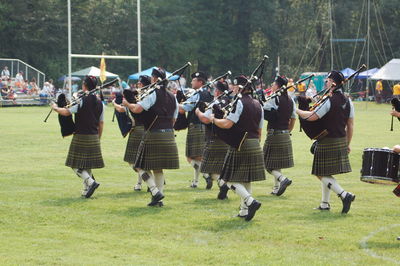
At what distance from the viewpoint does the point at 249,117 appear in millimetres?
9383

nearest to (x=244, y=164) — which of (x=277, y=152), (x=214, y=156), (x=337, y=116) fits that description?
(x=337, y=116)

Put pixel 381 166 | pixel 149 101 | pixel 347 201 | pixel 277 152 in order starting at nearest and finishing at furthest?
pixel 381 166
pixel 347 201
pixel 149 101
pixel 277 152

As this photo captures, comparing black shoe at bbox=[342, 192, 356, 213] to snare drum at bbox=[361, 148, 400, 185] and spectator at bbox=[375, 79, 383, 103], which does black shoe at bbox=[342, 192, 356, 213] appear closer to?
snare drum at bbox=[361, 148, 400, 185]

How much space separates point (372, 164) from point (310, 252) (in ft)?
4.85

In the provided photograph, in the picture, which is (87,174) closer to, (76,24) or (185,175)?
(185,175)

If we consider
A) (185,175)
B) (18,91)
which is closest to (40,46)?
(18,91)

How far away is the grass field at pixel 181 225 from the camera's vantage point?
750 cm

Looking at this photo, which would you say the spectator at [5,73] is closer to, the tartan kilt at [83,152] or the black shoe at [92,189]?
the tartan kilt at [83,152]

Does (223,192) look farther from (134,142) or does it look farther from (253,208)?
(253,208)

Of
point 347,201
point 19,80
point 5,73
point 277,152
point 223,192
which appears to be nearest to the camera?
point 347,201

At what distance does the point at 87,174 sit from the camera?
11195 mm

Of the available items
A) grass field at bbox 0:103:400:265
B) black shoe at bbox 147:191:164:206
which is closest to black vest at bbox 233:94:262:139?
grass field at bbox 0:103:400:265

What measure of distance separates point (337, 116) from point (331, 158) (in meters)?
0.54

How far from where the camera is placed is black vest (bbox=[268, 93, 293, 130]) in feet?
38.7
